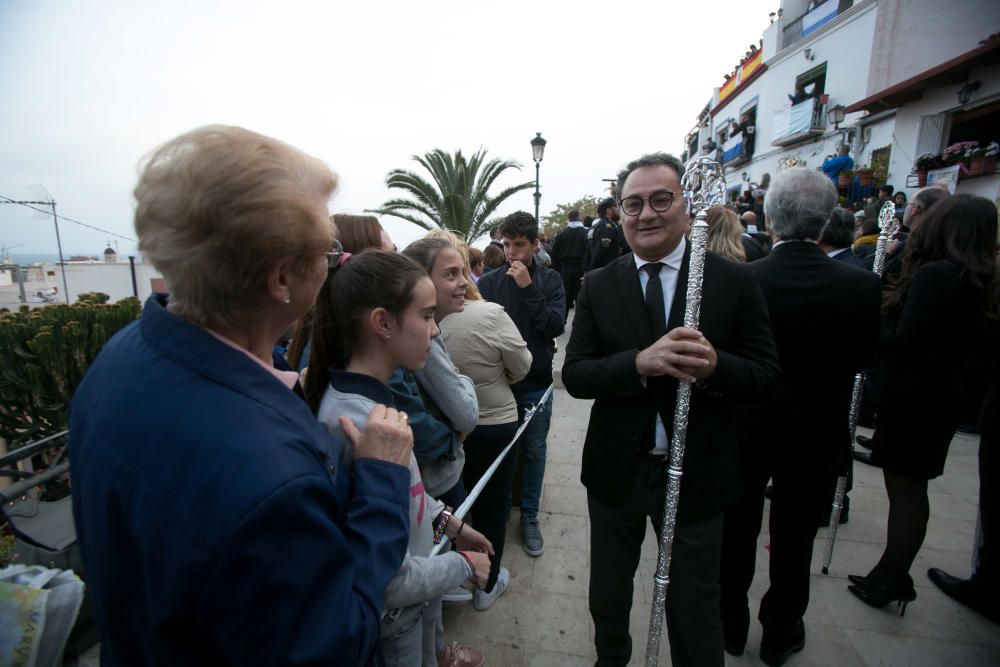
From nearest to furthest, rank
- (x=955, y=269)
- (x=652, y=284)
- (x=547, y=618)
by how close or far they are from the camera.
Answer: (x=652, y=284), (x=955, y=269), (x=547, y=618)

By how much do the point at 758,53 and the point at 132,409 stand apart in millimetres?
30300

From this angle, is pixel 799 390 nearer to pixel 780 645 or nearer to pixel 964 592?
pixel 780 645

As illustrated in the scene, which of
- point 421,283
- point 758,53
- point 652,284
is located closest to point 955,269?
point 652,284

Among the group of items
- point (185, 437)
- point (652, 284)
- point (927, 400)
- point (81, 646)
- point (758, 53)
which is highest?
point (758, 53)

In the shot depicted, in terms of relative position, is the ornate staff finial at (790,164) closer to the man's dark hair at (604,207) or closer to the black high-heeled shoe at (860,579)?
the black high-heeled shoe at (860,579)

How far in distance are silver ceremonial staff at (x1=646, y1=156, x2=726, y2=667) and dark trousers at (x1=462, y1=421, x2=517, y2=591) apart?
3.37ft

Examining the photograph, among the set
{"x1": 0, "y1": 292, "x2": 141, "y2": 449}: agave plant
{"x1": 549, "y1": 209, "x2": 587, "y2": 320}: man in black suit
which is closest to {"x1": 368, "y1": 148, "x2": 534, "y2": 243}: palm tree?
{"x1": 549, "y1": 209, "x2": 587, "y2": 320}: man in black suit

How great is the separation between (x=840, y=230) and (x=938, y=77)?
10007mm

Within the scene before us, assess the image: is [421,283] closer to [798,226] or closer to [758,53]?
[798,226]

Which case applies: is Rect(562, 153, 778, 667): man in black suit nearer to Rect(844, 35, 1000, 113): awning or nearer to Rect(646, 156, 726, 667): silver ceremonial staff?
Rect(646, 156, 726, 667): silver ceremonial staff

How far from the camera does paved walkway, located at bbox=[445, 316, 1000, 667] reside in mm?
2445

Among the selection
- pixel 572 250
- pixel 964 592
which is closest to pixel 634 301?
pixel 964 592

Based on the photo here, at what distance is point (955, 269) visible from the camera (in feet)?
8.11

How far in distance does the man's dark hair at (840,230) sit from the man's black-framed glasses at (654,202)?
241cm
